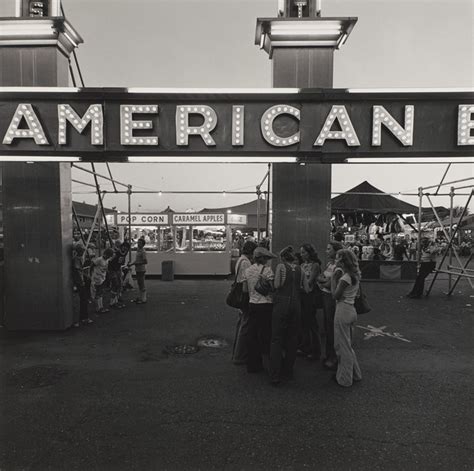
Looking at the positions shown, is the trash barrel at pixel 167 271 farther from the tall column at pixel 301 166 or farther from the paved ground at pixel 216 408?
the tall column at pixel 301 166

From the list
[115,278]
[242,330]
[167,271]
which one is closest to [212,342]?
[242,330]

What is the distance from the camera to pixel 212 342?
21.1 ft

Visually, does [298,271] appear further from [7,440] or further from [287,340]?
[7,440]

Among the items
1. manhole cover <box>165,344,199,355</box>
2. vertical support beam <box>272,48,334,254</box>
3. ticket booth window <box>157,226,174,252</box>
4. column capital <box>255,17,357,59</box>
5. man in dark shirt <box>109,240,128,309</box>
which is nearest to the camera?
manhole cover <box>165,344,199,355</box>

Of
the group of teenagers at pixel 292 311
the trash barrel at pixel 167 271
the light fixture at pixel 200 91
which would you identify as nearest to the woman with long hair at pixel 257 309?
the group of teenagers at pixel 292 311

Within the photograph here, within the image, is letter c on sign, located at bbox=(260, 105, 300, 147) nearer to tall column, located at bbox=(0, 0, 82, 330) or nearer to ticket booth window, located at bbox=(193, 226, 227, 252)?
tall column, located at bbox=(0, 0, 82, 330)

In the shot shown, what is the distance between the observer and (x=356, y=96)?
5180 mm

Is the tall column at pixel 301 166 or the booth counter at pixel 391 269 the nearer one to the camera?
the tall column at pixel 301 166

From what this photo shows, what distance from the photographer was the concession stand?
571 inches

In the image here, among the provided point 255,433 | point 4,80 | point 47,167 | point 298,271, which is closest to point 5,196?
point 47,167

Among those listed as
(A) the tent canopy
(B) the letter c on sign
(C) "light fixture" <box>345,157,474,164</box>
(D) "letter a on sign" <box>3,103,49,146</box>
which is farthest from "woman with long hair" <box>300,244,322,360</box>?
(A) the tent canopy

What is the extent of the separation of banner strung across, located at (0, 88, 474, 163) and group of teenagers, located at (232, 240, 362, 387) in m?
1.66

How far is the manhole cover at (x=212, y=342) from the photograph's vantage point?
6266 millimetres

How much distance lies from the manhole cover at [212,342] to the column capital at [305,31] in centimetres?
589
